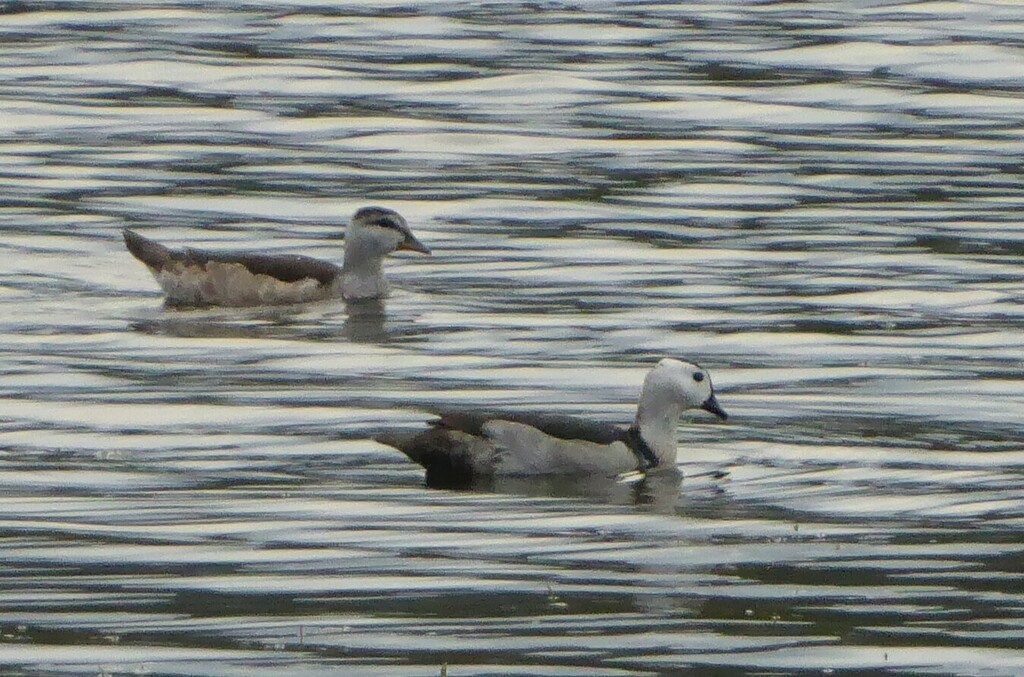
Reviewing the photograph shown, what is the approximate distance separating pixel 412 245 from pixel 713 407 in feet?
22.1

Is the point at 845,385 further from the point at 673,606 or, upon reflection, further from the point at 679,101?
the point at 679,101

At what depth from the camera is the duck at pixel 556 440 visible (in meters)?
12.2

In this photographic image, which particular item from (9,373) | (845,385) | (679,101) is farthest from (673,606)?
(679,101)

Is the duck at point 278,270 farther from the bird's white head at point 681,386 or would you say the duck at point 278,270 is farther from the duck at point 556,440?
the bird's white head at point 681,386

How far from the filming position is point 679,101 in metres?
27.2

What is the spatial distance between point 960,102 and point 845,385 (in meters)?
13.2

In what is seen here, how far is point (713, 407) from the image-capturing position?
1300cm

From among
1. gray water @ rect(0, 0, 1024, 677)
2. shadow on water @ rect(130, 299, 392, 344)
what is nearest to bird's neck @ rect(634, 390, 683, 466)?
gray water @ rect(0, 0, 1024, 677)

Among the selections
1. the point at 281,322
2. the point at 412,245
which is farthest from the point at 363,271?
the point at 281,322

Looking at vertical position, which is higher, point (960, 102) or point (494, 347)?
point (960, 102)

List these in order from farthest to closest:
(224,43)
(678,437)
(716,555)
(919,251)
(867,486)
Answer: (224,43) → (919,251) → (678,437) → (867,486) → (716,555)

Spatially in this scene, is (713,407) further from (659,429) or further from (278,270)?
(278,270)

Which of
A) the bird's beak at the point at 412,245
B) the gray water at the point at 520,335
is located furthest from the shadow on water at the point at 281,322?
the bird's beak at the point at 412,245

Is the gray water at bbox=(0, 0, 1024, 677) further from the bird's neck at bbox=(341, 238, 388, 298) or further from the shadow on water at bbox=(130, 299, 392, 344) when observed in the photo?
the bird's neck at bbox=(341, 238, 388, 298)
